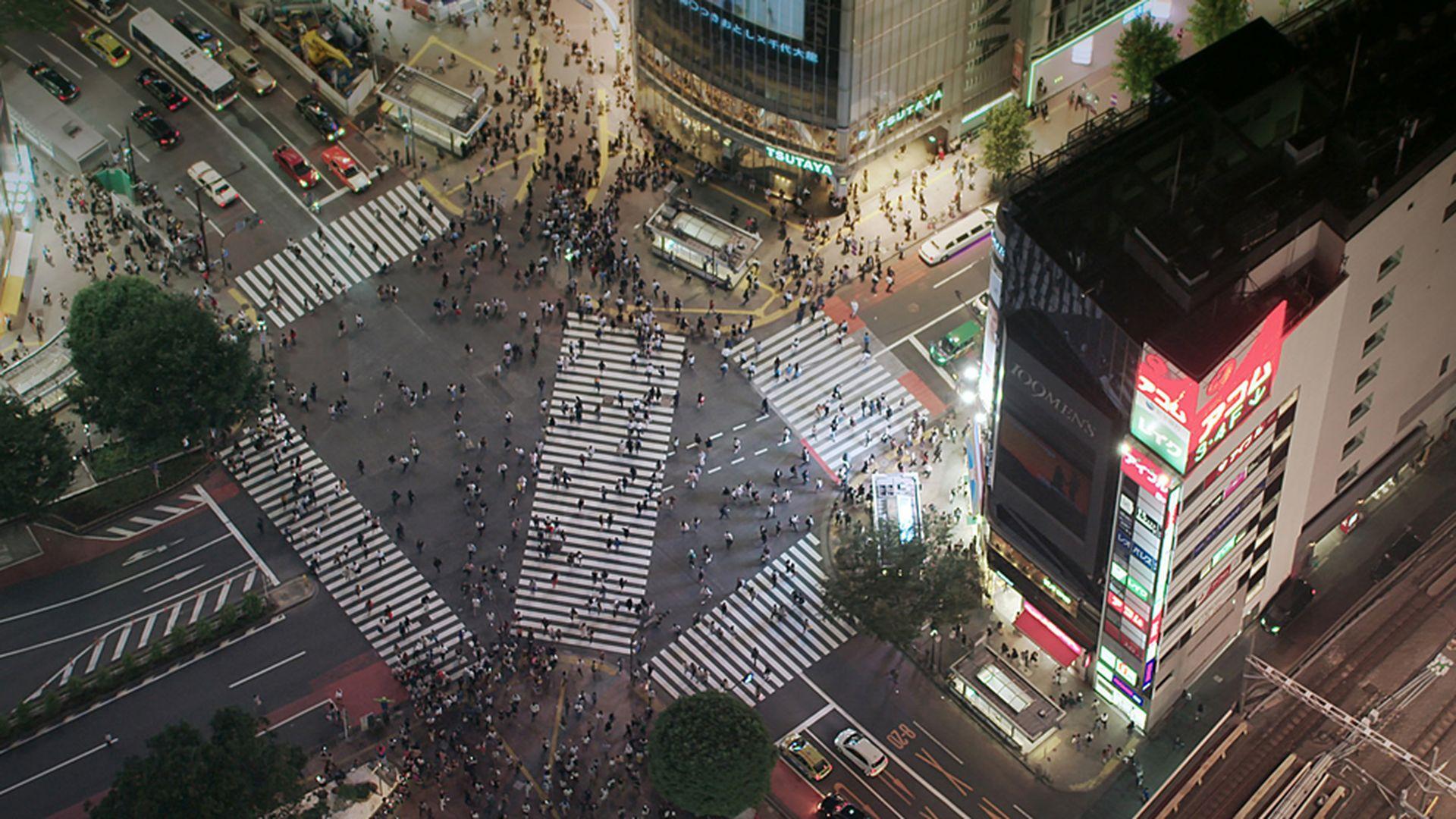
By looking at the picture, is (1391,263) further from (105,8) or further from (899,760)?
(105,8)

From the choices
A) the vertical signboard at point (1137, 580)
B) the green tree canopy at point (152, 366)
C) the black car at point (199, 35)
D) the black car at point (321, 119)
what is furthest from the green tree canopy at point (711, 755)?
the black car at point (199, 35)

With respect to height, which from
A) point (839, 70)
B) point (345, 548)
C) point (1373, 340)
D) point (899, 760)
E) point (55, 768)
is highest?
point (839, 70)

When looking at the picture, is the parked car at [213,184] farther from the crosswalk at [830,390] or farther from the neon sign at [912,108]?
the neon sign at [912,108]

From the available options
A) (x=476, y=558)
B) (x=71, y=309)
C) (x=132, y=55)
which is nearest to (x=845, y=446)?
(x=476, y=558)

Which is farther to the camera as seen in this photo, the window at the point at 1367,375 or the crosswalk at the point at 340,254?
the crosswalk at the point at 340,254

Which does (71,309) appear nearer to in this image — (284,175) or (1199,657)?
(284,175)

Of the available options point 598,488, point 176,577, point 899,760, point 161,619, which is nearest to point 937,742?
point 899,760

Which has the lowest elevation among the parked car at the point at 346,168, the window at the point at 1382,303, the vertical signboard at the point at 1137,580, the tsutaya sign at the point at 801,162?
the vertical signboard at the point at 1137,580

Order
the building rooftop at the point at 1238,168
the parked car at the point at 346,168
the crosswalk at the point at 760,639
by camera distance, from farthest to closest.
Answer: the parked car at the point at 346,168 → the crosswalk at the point at 760,639 → the building rooftop at the point at 1238,168
